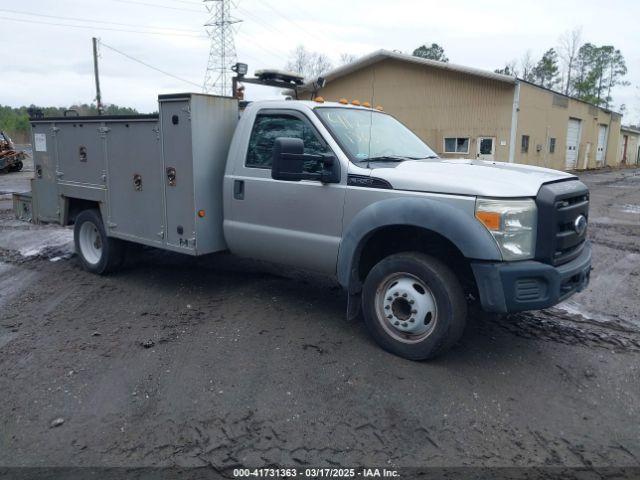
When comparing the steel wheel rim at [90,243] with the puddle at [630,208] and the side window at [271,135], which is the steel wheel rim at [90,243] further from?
the puddle at [630,208]

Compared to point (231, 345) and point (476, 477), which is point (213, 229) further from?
point (476, 477)

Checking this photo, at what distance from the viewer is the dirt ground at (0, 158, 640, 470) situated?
330cm

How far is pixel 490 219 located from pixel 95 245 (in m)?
5.37

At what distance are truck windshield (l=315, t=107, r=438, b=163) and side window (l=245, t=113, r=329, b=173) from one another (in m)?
0.21

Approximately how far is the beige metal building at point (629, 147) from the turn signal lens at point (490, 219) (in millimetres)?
53035

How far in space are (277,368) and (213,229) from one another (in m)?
1.98

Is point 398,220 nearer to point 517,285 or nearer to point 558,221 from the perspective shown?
point 517,285

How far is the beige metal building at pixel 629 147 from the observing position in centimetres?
5094

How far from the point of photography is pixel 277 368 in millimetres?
4312

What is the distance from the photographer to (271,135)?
17.6 feet

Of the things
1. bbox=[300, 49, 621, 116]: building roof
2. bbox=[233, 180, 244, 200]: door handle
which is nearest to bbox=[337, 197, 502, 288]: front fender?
bbox=[233, 180, 244, 200]: door handle

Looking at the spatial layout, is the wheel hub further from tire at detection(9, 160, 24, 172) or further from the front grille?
tire at detection(9, 160, 24, 172)

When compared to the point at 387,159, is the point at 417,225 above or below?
below

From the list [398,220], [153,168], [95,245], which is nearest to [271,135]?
[153,168]
